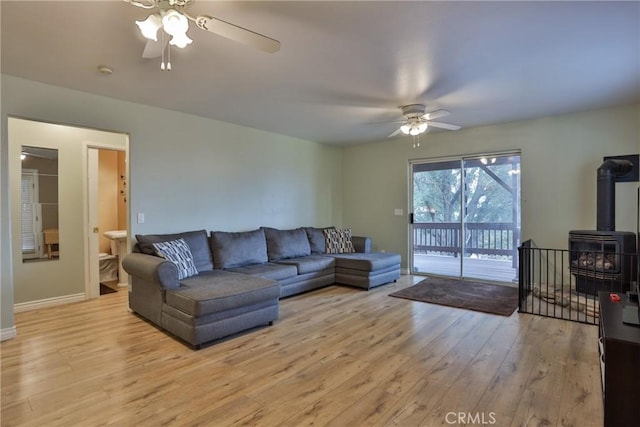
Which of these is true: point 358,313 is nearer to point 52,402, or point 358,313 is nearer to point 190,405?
point 190,405

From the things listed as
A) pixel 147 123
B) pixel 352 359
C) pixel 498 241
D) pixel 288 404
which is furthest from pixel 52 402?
pixel 498 241

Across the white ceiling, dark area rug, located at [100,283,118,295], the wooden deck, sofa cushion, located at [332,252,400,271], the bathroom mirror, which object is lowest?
dark area rug, located at [100,283,118,295]

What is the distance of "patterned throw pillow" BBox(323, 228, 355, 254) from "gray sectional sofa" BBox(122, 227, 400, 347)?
0.06m

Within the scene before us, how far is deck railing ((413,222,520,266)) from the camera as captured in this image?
519cm

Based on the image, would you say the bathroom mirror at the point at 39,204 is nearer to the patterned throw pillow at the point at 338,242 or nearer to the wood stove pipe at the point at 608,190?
the patterned throw pillow at the point at 338,242

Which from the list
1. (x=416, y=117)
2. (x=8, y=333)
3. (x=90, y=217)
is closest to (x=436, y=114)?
(x=416, y=117)

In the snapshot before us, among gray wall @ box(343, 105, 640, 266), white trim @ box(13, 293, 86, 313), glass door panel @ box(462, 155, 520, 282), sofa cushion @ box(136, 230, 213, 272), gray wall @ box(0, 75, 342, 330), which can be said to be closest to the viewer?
gray wall @ box(0, 75, 342, 330)

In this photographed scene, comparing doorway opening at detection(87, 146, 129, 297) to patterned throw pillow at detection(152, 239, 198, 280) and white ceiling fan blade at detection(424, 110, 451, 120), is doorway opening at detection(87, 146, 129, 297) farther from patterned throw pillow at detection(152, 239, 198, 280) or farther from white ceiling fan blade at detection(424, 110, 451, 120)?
white ceiling fan blade at detection(424, 110, 451, 120)

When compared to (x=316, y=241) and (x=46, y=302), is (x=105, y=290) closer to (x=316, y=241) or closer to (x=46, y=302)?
(x=46, y=302)

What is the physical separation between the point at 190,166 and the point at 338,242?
8.86 feet

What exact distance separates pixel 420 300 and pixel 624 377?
2591mm

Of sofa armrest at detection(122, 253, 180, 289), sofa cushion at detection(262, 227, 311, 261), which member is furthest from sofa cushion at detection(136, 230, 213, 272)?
sofa cushion at detection(262, 227, 311, 261)

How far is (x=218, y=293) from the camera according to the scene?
2984mm

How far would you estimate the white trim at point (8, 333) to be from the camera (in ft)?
9.98
